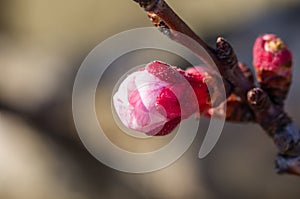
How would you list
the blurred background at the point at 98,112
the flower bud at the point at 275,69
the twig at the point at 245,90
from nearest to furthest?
the twig at the point at 245,90 → the flower bud at the point at 275,69 → the blurred background at the point at 98,112

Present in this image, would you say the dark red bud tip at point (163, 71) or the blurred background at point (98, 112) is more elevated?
the blurred background at point (98, 112)

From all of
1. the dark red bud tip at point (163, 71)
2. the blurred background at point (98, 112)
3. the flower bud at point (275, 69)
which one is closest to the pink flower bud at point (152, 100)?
the dark red bud tip at point (163, 71)

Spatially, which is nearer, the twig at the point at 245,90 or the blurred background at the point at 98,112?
the twig at the point at 245,90

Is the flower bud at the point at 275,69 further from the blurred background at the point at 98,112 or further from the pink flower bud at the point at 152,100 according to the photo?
the blurred background at the point at 98,112

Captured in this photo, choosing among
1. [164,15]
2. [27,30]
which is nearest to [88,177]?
[27,30]

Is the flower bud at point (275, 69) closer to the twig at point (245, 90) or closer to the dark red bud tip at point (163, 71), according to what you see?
the twig at point (245, 90)

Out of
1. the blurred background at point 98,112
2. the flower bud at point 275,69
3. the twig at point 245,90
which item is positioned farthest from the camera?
the blurred background at point 98,112

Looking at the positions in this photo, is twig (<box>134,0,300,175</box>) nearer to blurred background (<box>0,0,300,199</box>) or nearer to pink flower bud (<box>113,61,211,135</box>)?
pink flower bud (<box>113,61,211,135</box>)
